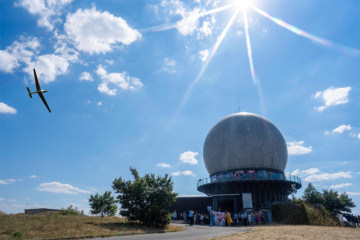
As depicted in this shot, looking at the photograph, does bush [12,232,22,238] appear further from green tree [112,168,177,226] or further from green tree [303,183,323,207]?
green tree [303,183,323,207]

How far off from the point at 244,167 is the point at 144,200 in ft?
70.2

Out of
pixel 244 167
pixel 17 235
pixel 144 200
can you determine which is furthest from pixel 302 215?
pixel 17 235

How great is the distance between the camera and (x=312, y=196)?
38.8 metres

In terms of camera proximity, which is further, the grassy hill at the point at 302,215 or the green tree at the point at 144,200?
the grassy hill at the point at 302,215

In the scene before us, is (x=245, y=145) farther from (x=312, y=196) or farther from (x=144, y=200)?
(x=144, y=200)

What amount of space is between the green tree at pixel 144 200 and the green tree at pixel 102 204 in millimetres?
12013

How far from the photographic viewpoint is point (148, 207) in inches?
649

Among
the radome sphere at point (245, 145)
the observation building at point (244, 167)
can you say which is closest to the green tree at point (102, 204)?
the observation building at point (244, 167)

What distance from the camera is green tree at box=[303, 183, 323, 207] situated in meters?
36.9

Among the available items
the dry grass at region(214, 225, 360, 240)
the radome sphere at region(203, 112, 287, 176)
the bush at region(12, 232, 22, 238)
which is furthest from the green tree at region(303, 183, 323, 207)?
the bush at region(12, 232, 22, 238)

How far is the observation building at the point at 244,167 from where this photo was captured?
32875 millimetres

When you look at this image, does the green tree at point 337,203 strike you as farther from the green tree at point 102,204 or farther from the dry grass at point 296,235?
the green tree at point 102,204

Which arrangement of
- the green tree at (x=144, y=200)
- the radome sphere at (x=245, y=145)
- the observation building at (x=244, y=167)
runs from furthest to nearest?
the radome sphere at (x=245, y=145)
the observation building at (x=244, y=167)
the green tree at (x=144, y=200)

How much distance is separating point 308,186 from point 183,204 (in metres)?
23.1
